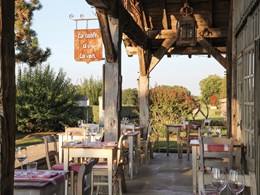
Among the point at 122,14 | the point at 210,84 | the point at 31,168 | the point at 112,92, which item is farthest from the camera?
the point at 210,84

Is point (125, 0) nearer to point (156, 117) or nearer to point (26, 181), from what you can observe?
point (156, 117)

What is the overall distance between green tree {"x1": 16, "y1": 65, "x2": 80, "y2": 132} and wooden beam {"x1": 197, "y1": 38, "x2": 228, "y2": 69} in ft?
29.1

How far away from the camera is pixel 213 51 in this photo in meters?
11.1

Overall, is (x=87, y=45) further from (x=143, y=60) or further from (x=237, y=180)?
(x=237, y=180)

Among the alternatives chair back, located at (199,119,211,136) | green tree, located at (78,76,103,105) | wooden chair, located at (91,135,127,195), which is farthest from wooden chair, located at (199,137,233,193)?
green tree, located at (78,76,103,105)

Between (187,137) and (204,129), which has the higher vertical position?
(204,129)

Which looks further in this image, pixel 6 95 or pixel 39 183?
pixel 39 183

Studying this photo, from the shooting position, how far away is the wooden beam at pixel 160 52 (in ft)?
37.6

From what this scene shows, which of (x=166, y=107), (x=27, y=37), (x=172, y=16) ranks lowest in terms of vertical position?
(x=166, y=107)

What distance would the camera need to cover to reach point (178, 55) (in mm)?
13539

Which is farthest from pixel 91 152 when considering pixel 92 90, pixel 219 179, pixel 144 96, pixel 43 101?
pixel 92 90

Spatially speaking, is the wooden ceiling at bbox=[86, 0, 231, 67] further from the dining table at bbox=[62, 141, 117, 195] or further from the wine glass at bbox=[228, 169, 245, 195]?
the wine glass at bbox=[228, 169, 245, 195]

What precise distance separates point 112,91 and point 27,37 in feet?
22.6

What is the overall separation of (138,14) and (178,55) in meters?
3.31
